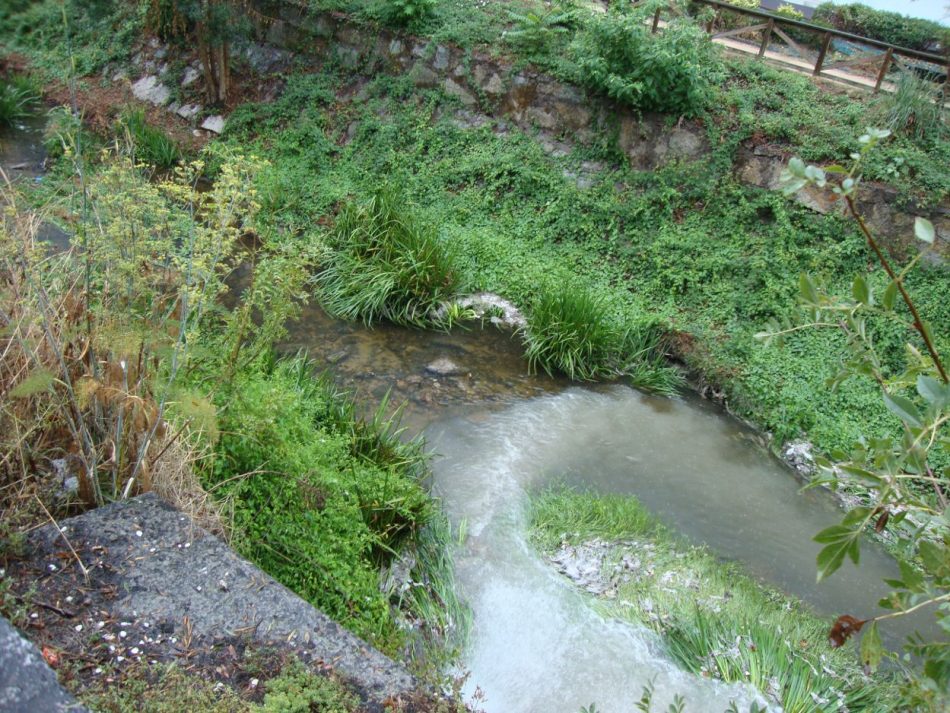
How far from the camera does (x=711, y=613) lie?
4.16 m

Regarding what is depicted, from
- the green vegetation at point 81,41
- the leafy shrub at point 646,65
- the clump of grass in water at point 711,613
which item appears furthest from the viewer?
the green vegetation at point 81,41

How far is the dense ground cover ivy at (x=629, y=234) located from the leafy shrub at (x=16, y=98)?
133 inches

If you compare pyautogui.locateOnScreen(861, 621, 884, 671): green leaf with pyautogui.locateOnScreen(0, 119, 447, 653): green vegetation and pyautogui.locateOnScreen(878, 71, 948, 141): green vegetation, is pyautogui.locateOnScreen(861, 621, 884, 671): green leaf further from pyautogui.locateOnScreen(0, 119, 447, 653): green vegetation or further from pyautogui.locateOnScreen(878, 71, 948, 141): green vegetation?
pyautogui.locateOnScreen(878, 71, 948, 141): green vegetation

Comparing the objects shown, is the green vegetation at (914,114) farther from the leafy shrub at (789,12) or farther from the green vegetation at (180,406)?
the green vegetation at (180,406)

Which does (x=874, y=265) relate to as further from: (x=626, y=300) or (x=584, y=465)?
(x=584, y=465)

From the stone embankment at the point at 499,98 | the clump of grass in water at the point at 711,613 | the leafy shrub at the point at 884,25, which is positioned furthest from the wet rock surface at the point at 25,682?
the leafy shrub at the point at 884,25

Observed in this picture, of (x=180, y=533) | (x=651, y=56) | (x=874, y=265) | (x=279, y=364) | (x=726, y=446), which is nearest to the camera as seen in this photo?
(x=180, y=533)

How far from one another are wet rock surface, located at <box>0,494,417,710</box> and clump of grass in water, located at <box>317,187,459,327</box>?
457 centimetres

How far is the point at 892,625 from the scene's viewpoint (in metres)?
4.60

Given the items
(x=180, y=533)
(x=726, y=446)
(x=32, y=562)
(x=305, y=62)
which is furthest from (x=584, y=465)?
(x=305, y=62)

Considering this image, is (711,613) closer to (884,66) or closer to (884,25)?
Result: (884,66)

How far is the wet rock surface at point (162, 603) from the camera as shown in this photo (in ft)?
7.49

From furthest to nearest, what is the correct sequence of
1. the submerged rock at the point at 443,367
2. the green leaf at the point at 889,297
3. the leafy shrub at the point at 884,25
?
1. the leafy shrub at the point at 884,25
2. the submerged rock at the point at 443,367
3. the green leaf at the point at 889,297

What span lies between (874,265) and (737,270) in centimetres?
139
